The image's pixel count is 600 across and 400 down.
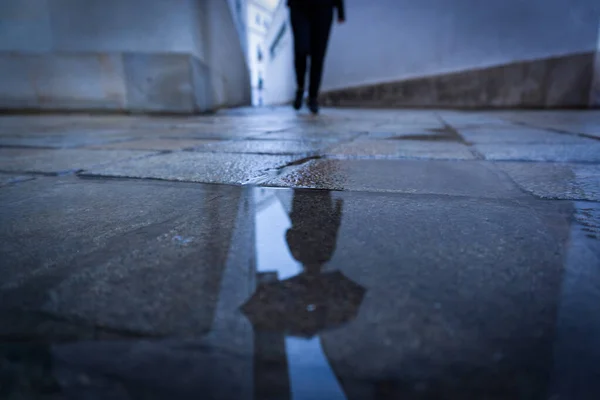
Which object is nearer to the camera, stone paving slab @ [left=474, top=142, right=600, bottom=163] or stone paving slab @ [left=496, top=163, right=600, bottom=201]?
stone paving slab @ [left=496, top=163, right=600, bottom=201]

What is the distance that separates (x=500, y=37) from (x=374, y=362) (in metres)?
6.52

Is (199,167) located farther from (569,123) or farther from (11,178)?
(569,123)

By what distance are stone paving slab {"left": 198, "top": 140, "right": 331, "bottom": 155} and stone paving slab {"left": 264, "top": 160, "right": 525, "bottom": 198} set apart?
0.98 feet

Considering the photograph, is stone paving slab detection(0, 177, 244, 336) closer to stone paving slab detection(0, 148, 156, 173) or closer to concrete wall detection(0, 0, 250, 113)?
stone paving slab detection(0, 148, 156, 173)

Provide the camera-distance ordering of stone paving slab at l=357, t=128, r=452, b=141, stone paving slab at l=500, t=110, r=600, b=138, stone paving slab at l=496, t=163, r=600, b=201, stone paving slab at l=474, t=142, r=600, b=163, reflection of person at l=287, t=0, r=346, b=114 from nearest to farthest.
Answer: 1. stone paving slab at l=496, t=163, r=600, b=201
2. stone paving slab at l=474, t=142, r=600, b=163
3. stone paving slab at l=357, t=128, r=452, b=141
4. stone paving slab at l=500, t=110, r=600, b=138
5. reflection of person at l=287, t=0, r=346, b=114

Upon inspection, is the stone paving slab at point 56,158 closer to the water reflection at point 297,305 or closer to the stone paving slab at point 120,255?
the stone paving slab at point 120,255

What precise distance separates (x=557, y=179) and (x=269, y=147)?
1.03m

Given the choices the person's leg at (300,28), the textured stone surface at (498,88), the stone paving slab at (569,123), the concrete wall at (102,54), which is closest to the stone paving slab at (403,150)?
the stone paving slab at (569,123)

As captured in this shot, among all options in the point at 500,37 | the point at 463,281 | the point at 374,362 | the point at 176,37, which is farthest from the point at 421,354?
the point at 500,37

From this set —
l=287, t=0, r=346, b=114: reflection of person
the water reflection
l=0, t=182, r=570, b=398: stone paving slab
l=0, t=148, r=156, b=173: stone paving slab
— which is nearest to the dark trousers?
l=287, t=0, r=346, b=114: reflection of person

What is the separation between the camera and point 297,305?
38 centimetres

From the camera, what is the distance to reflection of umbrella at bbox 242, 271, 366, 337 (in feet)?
1.15

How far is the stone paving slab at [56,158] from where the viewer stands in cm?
117

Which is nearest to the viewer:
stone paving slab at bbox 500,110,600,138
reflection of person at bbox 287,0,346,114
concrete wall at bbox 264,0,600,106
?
stone paving slab at bbox 500,110,600,138
